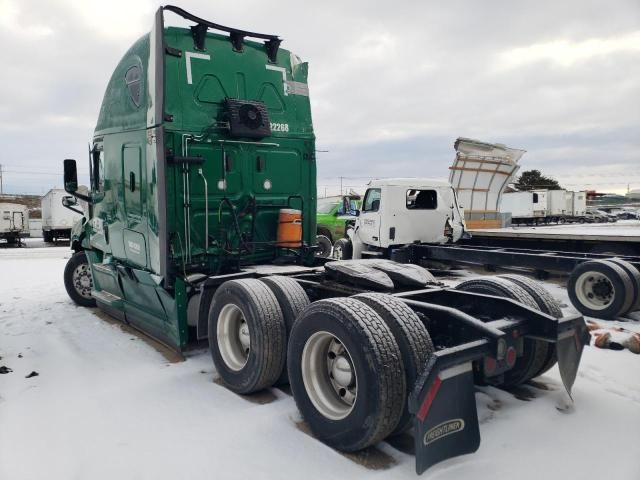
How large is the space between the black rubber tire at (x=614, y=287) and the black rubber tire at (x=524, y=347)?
328 cm

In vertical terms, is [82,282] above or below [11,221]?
below

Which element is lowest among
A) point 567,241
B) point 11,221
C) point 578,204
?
point 567,241

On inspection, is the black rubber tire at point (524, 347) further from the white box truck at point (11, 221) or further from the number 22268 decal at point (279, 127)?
the white box truck at point (11, 221)

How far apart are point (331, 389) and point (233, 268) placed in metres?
2.43

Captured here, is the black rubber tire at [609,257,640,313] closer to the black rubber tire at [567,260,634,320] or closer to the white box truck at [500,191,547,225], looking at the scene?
the black rubber tire at [567,260,634,320]

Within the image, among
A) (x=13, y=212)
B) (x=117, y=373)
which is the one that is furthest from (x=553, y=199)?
(x=117, y=373)

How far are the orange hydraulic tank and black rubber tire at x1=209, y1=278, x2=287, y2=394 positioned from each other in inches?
61.5

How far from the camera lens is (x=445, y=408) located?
2.78 m

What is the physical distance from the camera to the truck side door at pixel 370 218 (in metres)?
11.1

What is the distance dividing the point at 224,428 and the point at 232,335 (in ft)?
3.58

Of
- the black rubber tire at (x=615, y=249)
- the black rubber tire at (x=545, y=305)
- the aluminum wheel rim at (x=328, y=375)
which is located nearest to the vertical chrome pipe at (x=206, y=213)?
the aluminum wheel rim at (x=328, y=375)

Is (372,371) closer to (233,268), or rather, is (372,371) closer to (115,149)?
(233,268)

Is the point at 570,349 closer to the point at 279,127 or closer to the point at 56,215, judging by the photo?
the point at 279,127

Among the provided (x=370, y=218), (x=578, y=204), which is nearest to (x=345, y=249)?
(x=370, y=218)
